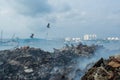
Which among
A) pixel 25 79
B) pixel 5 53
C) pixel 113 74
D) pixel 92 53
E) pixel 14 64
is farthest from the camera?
pixel 92 53

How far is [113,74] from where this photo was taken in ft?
43.9

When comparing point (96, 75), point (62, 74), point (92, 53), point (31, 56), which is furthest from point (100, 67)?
point (92, 53)

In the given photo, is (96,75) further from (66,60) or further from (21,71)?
(66,60)

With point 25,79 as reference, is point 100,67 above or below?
above

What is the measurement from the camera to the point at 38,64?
24.5m

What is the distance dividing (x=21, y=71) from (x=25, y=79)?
1239 millimetres

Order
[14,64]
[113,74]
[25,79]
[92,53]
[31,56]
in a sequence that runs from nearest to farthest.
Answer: [113,74]
[25,79]
[14,64]
[31,56]
[92,53]

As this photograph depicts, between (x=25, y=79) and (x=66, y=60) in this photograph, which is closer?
(x=25, y=79)

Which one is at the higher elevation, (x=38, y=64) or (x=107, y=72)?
(x=107, y=72)

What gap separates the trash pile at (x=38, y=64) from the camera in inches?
894

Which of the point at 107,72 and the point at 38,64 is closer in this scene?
the point at 107,72

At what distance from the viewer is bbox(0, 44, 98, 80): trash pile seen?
2272 centimetres

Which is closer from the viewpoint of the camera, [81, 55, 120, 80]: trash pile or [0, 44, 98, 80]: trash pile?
[81, 55, 120, 80]: trash pile

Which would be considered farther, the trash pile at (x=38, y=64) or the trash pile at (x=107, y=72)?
the trash pile at (x=38, y=64)
